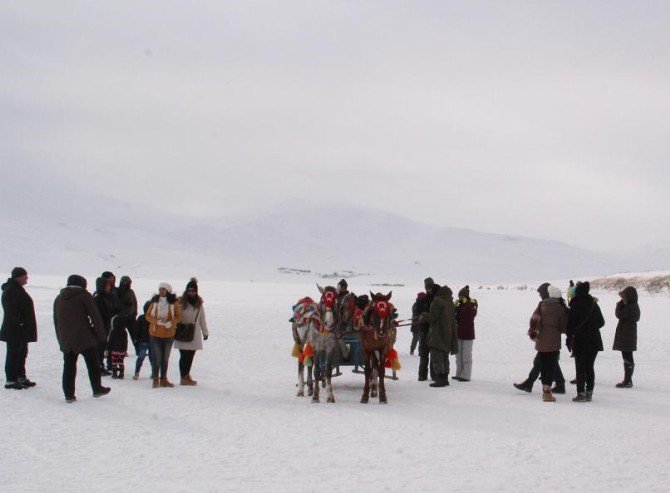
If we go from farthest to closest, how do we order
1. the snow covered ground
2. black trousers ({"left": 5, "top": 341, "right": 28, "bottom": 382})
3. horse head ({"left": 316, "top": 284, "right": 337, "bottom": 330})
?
black trousers ({"left": 5, "top": 341, "right": 28, "bottom": 382})
horse head ({"left": 316, "top": 284, "right": 337, "bottom": 330})
the snow covered ground

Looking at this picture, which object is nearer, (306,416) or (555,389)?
(306,416)

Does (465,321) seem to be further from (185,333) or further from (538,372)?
(185,333)

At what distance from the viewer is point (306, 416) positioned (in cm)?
1048

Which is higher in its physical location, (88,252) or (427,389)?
(88,252)

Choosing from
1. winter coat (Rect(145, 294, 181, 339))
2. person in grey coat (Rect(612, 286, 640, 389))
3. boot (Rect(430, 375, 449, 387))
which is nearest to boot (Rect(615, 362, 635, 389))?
person in grey coat (Rect(612, 286, 640, 389))

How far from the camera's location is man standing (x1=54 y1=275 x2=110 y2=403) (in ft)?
36.2

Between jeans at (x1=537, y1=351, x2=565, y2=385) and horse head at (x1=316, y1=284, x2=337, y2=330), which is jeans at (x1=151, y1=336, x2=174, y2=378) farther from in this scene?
jeans at (x1=537, y1=351, x2=565, y2=385)

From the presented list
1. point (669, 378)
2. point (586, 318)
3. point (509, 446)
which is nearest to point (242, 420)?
point (509, 446)

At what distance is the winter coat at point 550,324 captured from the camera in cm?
1207

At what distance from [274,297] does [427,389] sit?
1850cm

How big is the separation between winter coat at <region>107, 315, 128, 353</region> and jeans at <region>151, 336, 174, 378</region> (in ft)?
2.79

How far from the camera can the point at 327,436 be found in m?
9.10

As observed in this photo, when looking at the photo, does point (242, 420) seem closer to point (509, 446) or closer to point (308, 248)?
point (509, 446)

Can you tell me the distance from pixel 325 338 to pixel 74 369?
12.3ft
